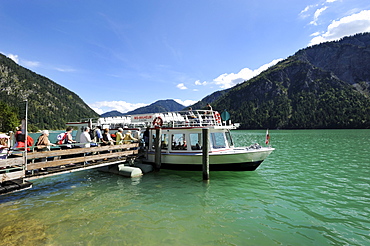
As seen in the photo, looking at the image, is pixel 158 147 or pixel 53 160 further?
pixel 158 147

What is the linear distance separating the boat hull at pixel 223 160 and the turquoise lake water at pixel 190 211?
82 cm

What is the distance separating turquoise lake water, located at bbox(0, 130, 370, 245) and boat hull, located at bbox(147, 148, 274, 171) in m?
0.82

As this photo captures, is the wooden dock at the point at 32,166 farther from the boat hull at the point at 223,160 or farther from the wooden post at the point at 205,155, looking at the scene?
the wooden post at the point at 205,155

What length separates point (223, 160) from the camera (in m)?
14.5

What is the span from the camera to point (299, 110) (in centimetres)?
16438

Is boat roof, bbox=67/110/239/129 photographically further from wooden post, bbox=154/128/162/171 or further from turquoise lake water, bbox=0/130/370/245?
turquoise lake water, bbox=0/130/370/245

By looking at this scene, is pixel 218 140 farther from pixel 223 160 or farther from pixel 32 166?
pixel 32 166

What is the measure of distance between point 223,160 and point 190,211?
641cm

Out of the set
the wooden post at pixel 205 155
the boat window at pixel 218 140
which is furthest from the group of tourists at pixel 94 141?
the boat window at pixel 218 140

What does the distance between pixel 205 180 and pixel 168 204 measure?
173 inches

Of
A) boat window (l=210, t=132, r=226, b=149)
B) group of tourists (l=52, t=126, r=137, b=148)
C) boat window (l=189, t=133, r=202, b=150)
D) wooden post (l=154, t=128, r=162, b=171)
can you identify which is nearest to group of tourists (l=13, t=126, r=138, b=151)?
group of tourists (l=52, t=126, r=137, b=148)

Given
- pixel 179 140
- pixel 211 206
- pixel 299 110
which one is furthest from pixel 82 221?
pixel 299 110

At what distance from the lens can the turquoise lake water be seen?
6672 millimetres

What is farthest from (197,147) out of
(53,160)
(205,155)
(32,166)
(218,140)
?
(32,166)
